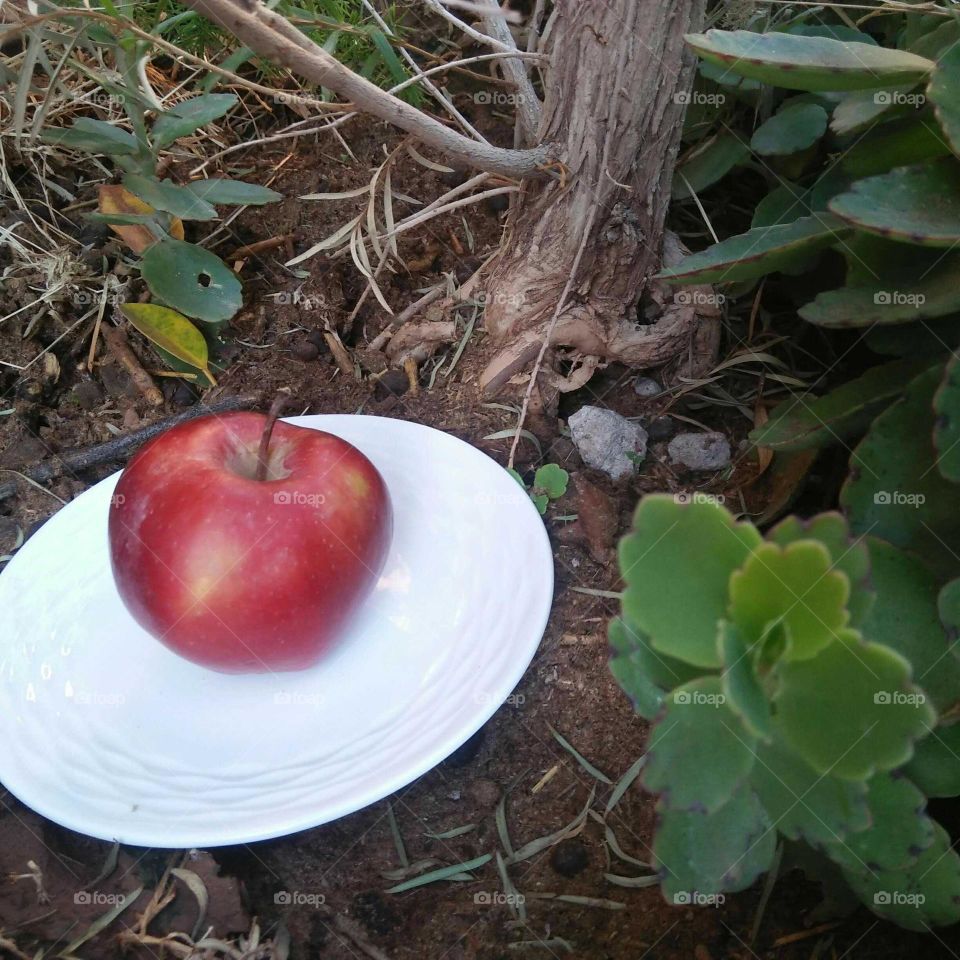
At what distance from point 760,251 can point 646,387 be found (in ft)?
1.33

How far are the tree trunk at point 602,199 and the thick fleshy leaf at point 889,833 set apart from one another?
71cm

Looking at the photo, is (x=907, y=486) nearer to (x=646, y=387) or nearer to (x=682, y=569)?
(x=682, y=569)

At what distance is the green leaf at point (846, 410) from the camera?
2.95 feet

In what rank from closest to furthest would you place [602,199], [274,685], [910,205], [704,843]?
1. [704,843]
2. [910,205]
3. [274,685]
4. [602,199]

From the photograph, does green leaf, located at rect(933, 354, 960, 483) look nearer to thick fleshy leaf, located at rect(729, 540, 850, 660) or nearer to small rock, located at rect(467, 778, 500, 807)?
thick fleshy leaf, located at rect(729, 540, 850, 660)

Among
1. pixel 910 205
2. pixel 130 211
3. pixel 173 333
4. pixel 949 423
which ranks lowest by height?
pixel 173 333

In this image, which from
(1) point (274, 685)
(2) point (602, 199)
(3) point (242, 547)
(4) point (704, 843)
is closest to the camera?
(4) point (704, 843)

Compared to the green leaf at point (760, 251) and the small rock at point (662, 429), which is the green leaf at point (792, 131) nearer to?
the green leaf at point (760, 251)

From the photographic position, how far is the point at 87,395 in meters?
1.39

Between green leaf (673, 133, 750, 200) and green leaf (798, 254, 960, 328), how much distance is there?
439mm

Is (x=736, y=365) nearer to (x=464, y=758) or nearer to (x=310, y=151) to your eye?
(x=464, y=758)

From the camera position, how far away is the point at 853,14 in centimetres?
126

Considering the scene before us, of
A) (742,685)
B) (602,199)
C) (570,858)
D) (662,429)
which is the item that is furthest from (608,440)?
(742,685)

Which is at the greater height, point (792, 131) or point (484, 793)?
point (792, 131)
